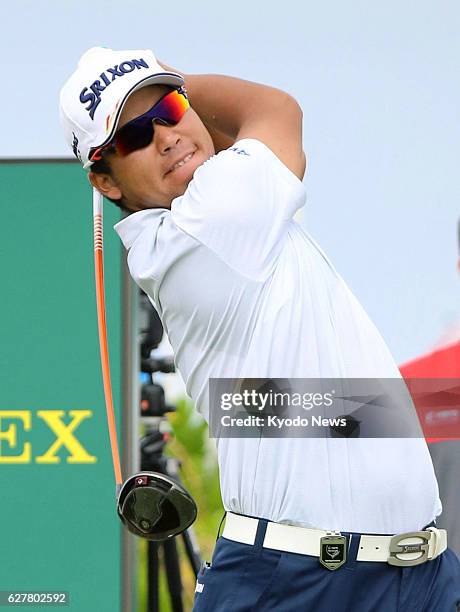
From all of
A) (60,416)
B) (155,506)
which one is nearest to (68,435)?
(60,416)

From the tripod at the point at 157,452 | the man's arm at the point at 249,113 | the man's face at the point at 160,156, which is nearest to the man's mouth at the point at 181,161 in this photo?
the man's face at the point at 160,156

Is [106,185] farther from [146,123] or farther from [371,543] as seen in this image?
[371,543]

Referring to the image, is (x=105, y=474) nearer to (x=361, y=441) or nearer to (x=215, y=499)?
(x=361, y=441)

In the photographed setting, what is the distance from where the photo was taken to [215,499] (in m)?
9.80

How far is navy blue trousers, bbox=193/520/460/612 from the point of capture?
63.8 inches

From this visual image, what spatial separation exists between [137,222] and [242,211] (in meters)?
0.23

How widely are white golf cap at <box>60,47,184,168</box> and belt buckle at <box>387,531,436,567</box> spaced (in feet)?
2.60

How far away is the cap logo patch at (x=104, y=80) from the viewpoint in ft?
5.63

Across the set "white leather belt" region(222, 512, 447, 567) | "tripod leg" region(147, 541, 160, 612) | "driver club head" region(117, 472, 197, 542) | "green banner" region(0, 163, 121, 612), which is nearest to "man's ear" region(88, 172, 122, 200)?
"driver club head" region(117, 472, 197, 542)

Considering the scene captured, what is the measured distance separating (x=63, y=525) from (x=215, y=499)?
6.11 metres

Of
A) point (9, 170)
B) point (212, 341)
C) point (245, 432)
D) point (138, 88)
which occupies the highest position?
point (138, 88)

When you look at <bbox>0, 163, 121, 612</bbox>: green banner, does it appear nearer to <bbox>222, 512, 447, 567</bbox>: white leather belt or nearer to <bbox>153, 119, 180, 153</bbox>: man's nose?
<bbox>153, 119, 180, 153</bbox>: man's nose

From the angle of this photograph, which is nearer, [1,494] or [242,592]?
[242,592]

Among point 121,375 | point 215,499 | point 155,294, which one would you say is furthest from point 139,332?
point 215,499
